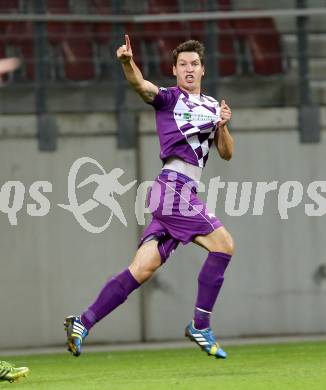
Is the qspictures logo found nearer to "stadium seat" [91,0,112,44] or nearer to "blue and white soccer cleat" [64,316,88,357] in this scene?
"stadium seat" [91,0,112,44]

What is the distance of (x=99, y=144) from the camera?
12523 millimetres

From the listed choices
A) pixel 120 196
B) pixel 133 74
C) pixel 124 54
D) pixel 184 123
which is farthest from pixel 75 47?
pixel 124 54

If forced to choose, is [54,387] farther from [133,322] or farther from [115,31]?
[115,31]

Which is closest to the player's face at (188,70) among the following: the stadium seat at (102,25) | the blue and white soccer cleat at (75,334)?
the blue and white soccer cleat at (75,334)

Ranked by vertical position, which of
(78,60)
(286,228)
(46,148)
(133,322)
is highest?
(78,60)

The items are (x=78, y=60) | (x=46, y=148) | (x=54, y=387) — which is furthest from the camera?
(x=78, y=60)

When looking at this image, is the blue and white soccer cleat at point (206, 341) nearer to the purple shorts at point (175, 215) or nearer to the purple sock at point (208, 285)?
the purple sock at point (208, 285)

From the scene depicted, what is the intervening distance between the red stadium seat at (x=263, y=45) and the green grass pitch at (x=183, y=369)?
3.47 meters

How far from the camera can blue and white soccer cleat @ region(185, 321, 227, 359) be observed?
8.65m

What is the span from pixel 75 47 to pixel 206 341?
563 cm

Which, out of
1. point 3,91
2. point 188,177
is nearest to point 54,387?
point 188,177

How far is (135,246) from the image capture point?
41.1ft

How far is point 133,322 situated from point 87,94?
2.29m

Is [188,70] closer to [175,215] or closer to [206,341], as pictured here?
[175,215]
